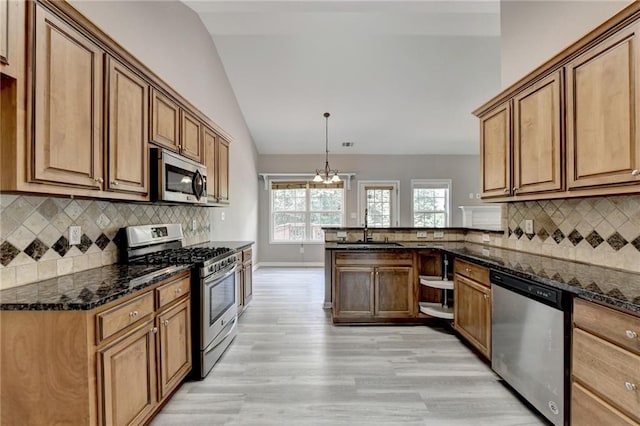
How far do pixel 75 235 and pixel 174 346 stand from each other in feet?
3.18

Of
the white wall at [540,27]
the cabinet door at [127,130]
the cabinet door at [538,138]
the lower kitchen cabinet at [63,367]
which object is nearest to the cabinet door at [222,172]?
the cabinet door at [127,130]

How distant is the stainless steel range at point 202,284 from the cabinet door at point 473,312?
88.8 inches

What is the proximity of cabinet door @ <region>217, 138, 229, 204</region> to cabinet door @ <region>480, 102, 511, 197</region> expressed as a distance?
295 centimetres

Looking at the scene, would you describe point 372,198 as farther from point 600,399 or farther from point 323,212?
point 600,399

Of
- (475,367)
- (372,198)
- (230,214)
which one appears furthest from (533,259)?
(372,198)

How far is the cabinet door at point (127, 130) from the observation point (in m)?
1.91

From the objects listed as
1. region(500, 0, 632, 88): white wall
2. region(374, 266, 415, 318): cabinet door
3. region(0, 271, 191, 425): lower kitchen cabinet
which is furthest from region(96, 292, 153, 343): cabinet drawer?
region(500, 0, 632, 88): white wall

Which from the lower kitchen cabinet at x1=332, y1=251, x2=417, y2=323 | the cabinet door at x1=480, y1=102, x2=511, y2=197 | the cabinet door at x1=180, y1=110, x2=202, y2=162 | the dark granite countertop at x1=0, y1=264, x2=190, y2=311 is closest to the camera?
the dark granite countertop at x1=0, y1=264, x2=190, y2=311

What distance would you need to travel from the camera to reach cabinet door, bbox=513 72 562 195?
2.17 meters

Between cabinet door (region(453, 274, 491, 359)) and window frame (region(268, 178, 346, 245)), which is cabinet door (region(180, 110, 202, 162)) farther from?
window frame (region(268, 178, 346, 245))

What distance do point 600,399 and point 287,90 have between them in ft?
17.6

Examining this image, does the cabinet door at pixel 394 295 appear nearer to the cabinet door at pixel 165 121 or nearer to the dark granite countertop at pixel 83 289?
the dark granite countertop at pixel 83 289

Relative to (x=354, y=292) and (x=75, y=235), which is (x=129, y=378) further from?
(x=354, y=292)

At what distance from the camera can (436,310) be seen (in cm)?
348
